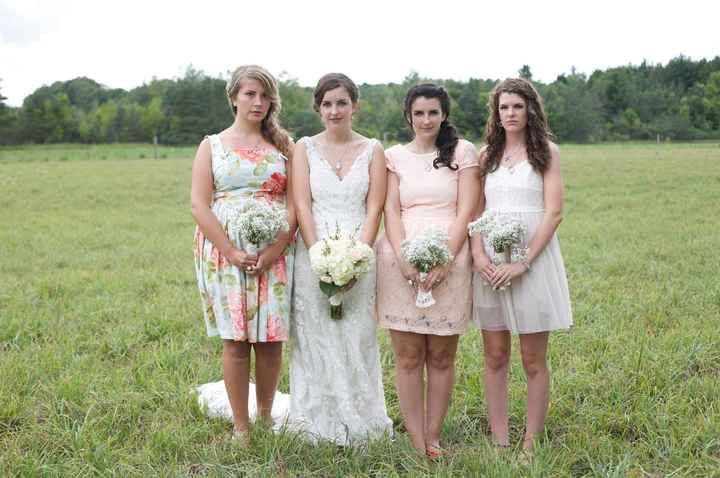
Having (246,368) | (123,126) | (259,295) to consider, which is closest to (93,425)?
(246,368)

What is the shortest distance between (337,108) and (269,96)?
0.48m

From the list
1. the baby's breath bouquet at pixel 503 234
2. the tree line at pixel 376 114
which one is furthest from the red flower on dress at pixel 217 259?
the tree line at pixel 376 114

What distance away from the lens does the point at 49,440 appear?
438cm

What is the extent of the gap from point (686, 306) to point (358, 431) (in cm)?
434

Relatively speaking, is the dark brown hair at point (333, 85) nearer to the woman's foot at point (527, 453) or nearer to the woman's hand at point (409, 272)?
the woman's hand at point (409, 272)

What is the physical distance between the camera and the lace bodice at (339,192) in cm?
448

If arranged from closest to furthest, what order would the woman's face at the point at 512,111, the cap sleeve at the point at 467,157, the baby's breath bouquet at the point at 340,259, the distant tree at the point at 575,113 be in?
the baby's breath bouquet at the point at 340,259
the woman's face at the point at 512,111
the cap sleeve at the point at 467,157
the distant tree at the point at 575,113

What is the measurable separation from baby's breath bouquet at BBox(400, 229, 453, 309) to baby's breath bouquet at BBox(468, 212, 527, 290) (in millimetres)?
200

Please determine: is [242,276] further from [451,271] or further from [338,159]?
[451,271]

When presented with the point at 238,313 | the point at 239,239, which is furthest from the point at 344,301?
the point at 239,239

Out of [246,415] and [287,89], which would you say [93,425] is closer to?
[246,415]

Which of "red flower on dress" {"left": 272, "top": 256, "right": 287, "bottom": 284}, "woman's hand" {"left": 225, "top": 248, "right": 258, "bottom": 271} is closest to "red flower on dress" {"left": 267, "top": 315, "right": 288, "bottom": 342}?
"red flower on dress" {"left": 272, "top": 256, "right": 287, "bottom": 284}

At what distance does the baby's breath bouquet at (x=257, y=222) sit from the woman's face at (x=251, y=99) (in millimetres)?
596

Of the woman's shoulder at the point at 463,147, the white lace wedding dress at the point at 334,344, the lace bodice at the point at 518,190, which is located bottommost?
the white lace wedding dress at the point at 334,344
